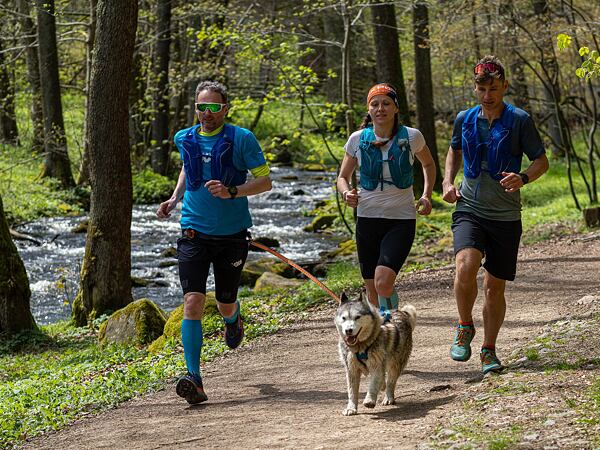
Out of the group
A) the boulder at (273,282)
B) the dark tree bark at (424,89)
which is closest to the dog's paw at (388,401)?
the boulder at (273,282)

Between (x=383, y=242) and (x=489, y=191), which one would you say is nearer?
(x=489, y=191)

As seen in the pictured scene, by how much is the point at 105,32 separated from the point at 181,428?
6.72 meters

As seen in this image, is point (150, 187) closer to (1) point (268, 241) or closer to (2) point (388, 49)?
(1) point (268, 241)

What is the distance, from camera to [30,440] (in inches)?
275

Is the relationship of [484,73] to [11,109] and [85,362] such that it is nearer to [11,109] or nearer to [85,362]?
[85,362]

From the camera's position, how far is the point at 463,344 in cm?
641

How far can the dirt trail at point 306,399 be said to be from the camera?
5656 mm

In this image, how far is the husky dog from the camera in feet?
18.7

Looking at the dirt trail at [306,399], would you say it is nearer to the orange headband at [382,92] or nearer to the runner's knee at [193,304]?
the runner's knee at [193,304]

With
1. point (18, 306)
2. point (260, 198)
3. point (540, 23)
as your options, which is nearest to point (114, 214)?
point (18, 306)

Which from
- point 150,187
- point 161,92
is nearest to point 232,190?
point 150,187

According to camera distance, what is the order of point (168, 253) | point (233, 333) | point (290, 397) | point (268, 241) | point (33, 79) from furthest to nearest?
1. point (33, 79)
2. point (268, 241)
3. point (168, 253)
4. point (233, 333)
5. point (290, 397)

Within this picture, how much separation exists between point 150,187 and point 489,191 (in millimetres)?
20902

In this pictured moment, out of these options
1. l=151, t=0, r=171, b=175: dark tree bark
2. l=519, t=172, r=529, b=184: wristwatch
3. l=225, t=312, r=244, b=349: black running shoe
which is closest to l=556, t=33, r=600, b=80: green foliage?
l=519, t=172, r=529, b=184: wristwatch
